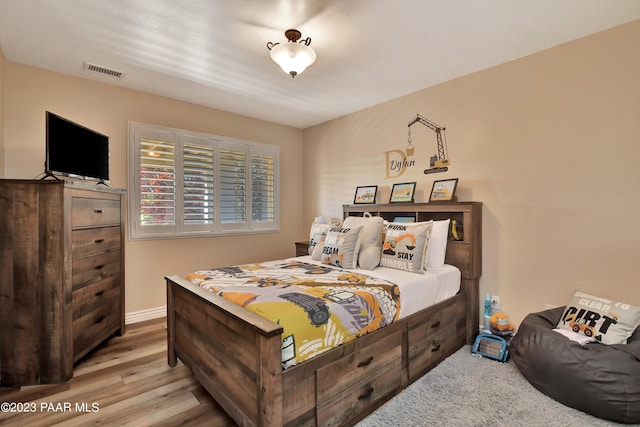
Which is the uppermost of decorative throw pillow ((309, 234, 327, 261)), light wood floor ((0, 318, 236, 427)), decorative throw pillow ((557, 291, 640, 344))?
decorative throw pillow ((309, 234, 327, 261))

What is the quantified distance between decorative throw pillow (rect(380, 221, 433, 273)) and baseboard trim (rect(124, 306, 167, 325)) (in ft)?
8.61

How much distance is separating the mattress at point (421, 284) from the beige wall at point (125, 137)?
1.90 m

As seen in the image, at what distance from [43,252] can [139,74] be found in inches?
71.7

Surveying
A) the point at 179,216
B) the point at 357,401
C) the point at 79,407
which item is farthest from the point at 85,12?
the point at 357,401

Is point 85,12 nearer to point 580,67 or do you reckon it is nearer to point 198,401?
point 198,401

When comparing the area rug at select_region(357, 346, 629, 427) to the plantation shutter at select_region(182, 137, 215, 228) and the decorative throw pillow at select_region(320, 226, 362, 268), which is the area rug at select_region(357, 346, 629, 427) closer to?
the decorative throw pillow at select_region(320, 226, 362, 268)

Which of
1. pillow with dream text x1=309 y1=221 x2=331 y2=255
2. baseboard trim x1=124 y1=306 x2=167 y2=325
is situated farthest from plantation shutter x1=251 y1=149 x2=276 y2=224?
baseboard trim x1=124 y1=306 x2=167 y2=325

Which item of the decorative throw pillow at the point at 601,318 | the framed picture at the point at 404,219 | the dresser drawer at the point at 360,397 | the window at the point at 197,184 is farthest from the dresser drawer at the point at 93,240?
the decorative throw pillow at the point at 601,318

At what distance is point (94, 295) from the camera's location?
2.52 m

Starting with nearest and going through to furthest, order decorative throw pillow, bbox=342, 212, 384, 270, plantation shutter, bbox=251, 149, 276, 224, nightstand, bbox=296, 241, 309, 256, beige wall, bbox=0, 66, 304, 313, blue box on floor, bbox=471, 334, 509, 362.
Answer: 1. blue box on floor, bbox=471, 334, 509, 362
2. decorative throw pillow, bbox=342, 212, 384, 270
3. beige wall, bbox=0, 66, 304, 313
4. nightstand, bbox=296, 241, 309, 256
5. plantation shutter, bbox=251, 149, 276, 224

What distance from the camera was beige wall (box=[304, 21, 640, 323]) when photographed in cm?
216

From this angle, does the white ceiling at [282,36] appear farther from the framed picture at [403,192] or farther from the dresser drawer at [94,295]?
the dresser drawer at [94,295]

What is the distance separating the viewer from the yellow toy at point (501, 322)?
2.61 metres

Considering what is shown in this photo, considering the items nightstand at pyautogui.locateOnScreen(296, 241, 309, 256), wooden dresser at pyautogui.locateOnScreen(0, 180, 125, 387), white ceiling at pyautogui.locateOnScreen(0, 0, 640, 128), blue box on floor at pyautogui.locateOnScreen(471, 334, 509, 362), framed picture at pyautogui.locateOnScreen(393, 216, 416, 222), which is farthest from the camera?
nightstand at pyautogui.locateOnScreen(296, 241, 309, 256)
